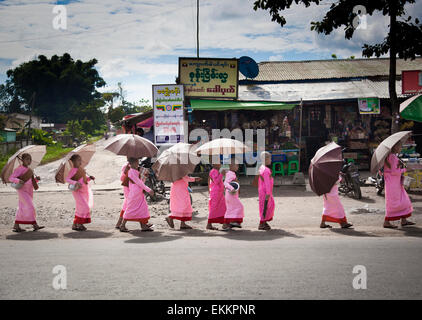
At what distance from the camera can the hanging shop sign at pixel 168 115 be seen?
14.0 metres

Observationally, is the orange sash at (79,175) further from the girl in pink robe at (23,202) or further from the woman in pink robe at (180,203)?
the woman in pink robe at (180,203)

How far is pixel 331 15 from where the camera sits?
12.0 metres

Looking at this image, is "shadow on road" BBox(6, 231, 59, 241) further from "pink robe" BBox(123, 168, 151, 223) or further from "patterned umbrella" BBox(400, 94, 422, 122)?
"patterned umbrella" BBox(400, 94, 422, 122)

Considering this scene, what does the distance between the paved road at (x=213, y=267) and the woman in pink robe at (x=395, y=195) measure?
94 centimetres

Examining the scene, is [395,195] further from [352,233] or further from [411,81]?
[411,81]

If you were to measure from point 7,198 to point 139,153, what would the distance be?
7.04 m

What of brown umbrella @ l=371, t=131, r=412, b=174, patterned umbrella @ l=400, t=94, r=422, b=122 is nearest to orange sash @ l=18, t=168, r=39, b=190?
brown umbrella @ l=371, t=131, r=412, b=174

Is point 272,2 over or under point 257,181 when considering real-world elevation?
over

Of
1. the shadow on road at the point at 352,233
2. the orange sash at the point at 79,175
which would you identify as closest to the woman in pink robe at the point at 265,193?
the shadow on road at the point at 352,233

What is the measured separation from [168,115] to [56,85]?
6304 centimetres

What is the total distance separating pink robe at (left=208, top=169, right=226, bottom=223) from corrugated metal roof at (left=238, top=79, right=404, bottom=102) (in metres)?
8.39

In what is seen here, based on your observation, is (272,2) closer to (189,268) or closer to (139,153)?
(139,153)

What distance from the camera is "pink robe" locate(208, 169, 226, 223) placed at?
7.61 metres
